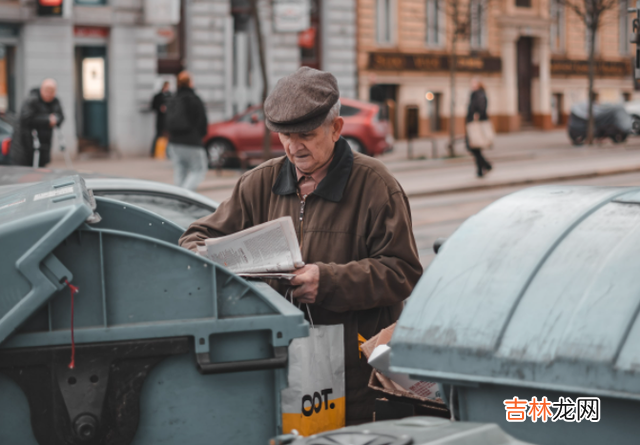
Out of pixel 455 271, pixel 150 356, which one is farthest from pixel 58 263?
pixel 455 271

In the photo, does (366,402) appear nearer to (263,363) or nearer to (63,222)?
(263,363)

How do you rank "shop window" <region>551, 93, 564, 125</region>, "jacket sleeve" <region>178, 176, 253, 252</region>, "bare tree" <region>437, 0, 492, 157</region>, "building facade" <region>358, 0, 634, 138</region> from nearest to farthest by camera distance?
"jacket sleeve" <region>178, 176, 253, 252</region>, "bare tree" <region>437, 0, 492, 157</region>, "building facade" <region>358, 0, 634, 138</region>, "shop window" <region>551, 93, 564, 125</region>

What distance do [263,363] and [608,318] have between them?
102 cm

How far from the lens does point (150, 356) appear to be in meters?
2.64

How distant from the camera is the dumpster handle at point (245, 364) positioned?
8.73 ft

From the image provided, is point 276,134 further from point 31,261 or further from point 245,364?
point 31,261

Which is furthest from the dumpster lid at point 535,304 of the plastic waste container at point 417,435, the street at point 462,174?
the street at point 462,174

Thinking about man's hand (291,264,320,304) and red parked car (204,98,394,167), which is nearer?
man's hand (291,264,320,304)

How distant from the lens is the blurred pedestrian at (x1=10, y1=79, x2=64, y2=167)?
12734 mm

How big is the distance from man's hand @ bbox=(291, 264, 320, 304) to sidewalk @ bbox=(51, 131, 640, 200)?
10.5m

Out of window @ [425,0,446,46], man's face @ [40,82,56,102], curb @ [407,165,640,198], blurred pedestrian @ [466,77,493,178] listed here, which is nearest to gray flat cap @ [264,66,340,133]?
man's face @ [40,82,56,102]

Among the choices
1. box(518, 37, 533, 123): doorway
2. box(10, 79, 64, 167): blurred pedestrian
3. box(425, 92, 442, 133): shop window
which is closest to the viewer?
box(10, 79, 64, 167): blurred pedestrian

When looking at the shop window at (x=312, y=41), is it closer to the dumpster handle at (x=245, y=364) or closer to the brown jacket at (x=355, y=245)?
the brown jacket at (x=355, y=245)

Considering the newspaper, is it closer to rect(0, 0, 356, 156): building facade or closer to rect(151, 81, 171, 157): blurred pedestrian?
rect(0, 0, 356, 156): building facade
